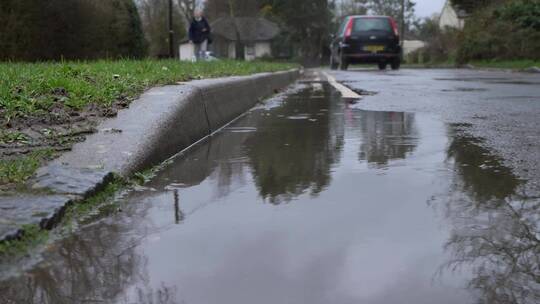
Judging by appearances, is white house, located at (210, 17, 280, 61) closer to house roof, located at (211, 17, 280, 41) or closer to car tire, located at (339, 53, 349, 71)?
house roof, located at (211, 17, 280, 41)

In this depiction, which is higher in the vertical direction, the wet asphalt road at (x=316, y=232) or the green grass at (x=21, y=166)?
the green grass at (x=21, y=166)

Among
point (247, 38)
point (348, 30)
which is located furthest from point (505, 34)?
point (247, 38)

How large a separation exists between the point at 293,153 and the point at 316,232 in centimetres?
186

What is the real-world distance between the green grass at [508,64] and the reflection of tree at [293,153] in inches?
609

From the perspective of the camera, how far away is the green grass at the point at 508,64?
66.8 ft

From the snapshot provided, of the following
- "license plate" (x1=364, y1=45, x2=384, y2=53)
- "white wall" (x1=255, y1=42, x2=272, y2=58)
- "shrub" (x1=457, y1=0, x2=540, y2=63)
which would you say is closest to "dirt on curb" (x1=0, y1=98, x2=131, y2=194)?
"license plate" (x1=364, y1=45, x2=384, y2=53)

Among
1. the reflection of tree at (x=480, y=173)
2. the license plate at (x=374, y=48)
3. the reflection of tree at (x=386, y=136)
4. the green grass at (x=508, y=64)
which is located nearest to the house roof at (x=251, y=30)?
the green grass at (x=508, y=64)

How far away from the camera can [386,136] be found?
5086 mm

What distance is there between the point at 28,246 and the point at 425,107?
5828mm

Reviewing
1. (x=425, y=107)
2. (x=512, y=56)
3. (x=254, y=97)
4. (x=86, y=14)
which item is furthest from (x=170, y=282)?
(x=512, y=56)

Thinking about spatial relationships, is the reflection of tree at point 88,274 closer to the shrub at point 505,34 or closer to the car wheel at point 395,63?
the car wheel at point 395,63

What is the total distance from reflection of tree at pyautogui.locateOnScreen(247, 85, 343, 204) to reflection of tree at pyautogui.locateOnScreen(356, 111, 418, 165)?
0.22 m

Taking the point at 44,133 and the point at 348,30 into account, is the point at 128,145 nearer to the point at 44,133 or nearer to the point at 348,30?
the point at 44,133

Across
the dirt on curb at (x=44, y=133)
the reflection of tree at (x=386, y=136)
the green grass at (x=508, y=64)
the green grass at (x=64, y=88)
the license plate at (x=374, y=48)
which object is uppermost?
the license plate at (x=374, y=48)
